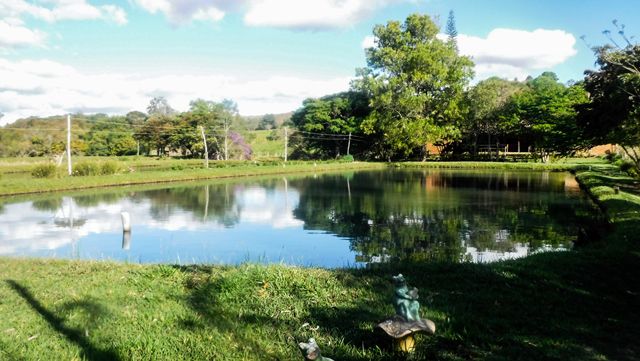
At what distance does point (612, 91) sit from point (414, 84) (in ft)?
149

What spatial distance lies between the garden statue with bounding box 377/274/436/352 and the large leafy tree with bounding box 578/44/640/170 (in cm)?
735

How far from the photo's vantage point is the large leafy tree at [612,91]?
10.5 metres

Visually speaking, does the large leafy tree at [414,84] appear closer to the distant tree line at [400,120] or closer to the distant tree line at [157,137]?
the distant tree line at [400,120]

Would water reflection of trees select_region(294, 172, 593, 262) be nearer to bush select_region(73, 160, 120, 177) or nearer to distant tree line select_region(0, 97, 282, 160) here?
bush select_region(73, 160, 120, 177)

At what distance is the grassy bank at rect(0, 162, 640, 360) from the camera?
5.02m

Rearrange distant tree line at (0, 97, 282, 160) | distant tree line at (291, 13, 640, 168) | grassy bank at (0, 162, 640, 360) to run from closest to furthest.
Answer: grassy bank at (0, 162, 640, 360) → distant tree line at (291, 13, 640, 168) → distant tree line at (0, 97, 282, 160)

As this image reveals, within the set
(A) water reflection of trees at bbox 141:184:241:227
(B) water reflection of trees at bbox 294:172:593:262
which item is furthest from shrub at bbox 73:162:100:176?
A: (B) water reflection of trees at bbox 294:172:593:262

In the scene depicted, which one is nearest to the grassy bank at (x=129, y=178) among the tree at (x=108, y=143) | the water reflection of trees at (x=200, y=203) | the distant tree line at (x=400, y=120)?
the water reflection of trees at (x=200, y=203)

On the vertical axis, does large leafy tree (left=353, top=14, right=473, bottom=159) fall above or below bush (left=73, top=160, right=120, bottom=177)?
above

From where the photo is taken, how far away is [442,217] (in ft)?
61.0

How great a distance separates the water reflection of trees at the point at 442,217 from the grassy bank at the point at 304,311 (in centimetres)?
424

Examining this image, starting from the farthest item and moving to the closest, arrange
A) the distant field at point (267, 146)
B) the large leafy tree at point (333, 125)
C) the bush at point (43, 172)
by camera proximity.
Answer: the distant field at point (267, 146) < the large leafy tree at point (333, 125) < the bush at point (43, 172)

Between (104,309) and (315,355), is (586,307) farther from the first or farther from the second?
(104,309)

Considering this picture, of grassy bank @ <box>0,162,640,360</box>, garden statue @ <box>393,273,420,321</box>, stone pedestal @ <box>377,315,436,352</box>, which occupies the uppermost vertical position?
garden statue @ <box>393,273,420,321</box>
